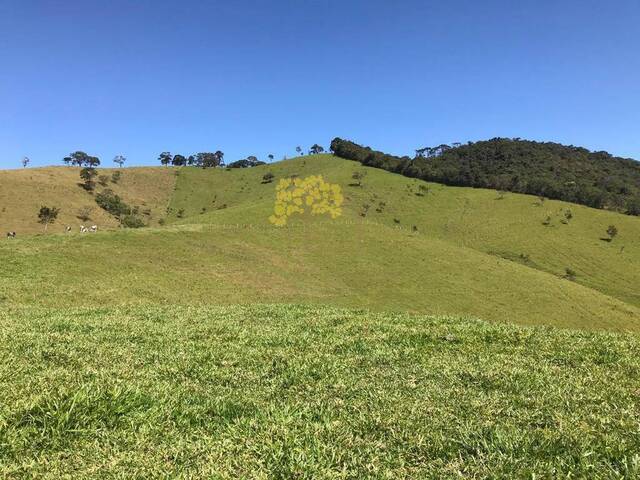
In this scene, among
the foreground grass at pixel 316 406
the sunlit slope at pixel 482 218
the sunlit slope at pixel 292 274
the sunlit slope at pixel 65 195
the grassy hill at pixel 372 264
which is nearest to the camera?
the foreground grass at pixel 316 406

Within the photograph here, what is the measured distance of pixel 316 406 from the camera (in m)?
7.93

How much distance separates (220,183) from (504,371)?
18304 cm

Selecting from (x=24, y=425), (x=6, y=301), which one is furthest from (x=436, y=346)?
(x=6, y=301)

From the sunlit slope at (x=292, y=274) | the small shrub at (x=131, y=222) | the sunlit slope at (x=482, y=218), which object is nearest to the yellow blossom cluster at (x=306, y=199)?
the sunlit slope at (x=482, y=218)

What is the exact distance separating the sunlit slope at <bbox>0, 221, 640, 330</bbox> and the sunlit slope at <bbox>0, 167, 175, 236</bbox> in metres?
60.1

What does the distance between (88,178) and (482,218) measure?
132m

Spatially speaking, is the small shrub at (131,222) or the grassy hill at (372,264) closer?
the grassy hill at (372,264)

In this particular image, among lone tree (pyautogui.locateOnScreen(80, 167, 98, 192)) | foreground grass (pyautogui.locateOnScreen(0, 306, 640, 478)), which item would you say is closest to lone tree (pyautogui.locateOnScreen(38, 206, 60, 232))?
lone tree (pyautogui.locateOnScreen(80, 167, 98, 192))

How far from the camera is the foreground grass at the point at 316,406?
573cm

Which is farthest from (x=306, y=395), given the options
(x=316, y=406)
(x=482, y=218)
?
(x=482, y=218)

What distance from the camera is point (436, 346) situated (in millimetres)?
13203

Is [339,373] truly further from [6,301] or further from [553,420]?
[6,301]

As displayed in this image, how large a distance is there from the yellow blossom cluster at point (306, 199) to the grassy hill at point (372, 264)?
424 centimetres

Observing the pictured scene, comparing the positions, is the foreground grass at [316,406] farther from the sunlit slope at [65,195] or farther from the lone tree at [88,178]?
the lone tree at [88,178]
